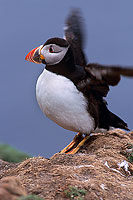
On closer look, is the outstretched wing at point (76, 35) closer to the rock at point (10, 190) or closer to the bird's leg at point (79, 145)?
the bird's leg at point (79, 145)

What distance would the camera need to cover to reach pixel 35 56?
6480 mm

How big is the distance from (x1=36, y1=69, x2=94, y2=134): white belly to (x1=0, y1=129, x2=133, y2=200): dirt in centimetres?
60

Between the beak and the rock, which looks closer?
the rock

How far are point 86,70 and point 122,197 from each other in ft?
7.42

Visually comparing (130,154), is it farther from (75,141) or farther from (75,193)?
(75,193)

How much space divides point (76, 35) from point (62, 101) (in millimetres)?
2069

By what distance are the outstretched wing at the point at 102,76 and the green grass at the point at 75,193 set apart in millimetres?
1630

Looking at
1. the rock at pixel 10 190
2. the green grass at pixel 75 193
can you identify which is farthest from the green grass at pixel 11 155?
the rock at pixel 10 190

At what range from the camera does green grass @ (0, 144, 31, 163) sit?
10.7m

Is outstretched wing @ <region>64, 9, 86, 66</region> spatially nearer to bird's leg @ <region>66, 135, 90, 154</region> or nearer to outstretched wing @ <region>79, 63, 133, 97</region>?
outstretched wing @ <region>79, 63, 133, 97</region>

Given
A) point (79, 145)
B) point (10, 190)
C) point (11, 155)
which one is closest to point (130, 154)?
point (79, 145)

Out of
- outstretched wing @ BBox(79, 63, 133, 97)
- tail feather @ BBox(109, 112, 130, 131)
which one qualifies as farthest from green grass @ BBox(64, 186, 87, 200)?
tail feather @ BBox(109, 112, 130, 131)

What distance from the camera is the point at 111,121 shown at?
7.01m

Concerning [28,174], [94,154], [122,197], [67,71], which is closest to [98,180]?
[122,197]
